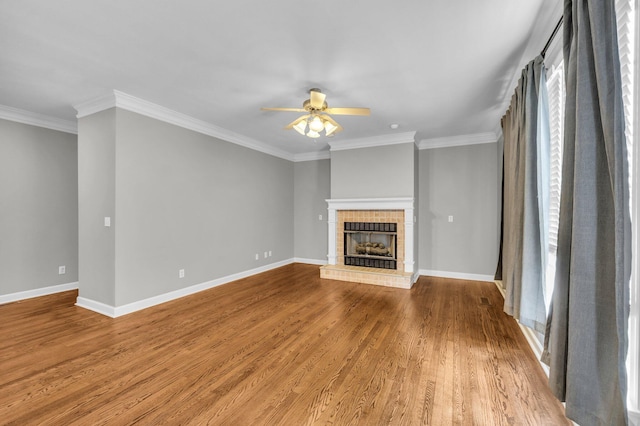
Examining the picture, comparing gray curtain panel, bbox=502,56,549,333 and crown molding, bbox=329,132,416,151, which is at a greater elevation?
crown molding, bbox=329,132,416,151

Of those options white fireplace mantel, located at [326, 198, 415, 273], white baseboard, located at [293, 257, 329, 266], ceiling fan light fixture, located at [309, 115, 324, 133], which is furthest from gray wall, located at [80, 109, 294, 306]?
ceiling fan light fixture, located at [309, 115, 324, 133]

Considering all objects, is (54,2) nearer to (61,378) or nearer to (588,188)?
(61,378)

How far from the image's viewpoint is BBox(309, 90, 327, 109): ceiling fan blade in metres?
2.99

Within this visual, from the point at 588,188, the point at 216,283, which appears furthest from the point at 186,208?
the point at 588,188

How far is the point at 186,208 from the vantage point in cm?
431

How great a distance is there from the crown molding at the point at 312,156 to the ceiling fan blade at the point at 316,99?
3.40 metres

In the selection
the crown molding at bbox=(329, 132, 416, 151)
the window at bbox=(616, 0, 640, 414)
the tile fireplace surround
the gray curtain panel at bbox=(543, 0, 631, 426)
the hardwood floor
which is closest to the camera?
the gray curtain panel at bbox=(543, 0, 631, 426)

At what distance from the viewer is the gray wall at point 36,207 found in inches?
154

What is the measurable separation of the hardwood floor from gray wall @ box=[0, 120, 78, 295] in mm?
580

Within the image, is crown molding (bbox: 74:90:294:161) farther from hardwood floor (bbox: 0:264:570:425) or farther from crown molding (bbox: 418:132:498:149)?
crown molding (bbox: 418:132:498:149)

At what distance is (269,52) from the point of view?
2.51 meters

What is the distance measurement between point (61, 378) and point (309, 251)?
4.94 meters

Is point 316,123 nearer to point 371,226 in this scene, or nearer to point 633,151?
point 633,151

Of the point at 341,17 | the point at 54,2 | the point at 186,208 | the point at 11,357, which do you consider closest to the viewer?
the point at 54,2
